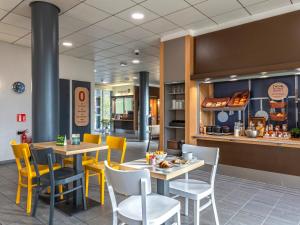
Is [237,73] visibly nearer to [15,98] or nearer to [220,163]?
[220,163]

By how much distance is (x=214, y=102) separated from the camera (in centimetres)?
493

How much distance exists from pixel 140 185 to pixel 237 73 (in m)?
3.32

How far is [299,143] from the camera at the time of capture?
11.5ft

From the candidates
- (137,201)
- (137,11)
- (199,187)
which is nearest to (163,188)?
(137,201)

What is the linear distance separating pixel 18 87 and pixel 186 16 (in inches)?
176

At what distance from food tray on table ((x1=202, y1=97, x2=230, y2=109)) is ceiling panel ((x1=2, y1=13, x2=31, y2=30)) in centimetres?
396

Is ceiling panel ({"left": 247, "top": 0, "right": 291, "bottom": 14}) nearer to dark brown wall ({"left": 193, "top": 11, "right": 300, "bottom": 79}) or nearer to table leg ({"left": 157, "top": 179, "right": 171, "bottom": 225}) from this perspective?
dark brown wall ({"left": 193, "top": 11, "right": 300, "bottom": 79})

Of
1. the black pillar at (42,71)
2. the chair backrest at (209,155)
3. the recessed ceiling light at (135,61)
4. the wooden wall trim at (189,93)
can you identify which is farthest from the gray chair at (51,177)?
the recessed ceiling light at (135,61)

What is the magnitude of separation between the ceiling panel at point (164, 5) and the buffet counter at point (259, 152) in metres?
2.51

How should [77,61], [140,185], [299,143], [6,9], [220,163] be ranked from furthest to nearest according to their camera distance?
[77,61], [220,163], [6,9], [299,143], [140,185]

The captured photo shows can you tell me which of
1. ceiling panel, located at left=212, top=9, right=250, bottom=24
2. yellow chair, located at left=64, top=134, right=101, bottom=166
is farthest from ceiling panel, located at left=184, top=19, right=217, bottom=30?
yellow chair, located at left=64, top=134, right=101, bottom=166

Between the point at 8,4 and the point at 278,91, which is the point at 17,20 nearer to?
the point at 8,4

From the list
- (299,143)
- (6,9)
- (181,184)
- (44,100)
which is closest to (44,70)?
(44,100)

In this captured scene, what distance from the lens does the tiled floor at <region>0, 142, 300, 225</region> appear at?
2.68m
